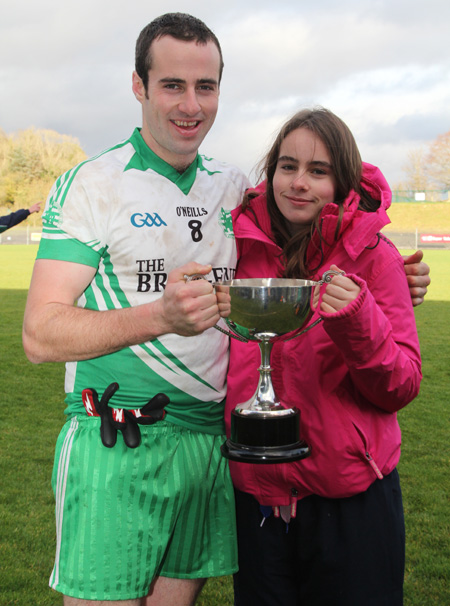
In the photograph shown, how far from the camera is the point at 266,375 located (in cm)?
186

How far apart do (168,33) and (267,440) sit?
128 centimetres

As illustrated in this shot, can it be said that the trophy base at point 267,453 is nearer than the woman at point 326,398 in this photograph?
Yes

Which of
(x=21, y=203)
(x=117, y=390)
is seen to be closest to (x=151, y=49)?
(x=117, y=390)

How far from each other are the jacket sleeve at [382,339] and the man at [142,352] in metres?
0.42

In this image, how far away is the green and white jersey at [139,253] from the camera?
2.00 m

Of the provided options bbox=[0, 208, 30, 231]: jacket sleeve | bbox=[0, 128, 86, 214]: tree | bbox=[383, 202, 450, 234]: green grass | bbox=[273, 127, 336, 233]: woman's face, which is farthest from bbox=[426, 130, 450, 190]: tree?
bbox=[273, 127, 336, 233]: woman's face

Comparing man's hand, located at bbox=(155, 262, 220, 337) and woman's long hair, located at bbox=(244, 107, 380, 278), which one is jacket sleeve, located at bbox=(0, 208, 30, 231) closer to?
woman's long hair, located at bbox=(244, 107, 380, 278)

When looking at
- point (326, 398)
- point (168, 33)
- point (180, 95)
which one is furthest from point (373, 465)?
point (168, 33)

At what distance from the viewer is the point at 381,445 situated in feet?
6.52

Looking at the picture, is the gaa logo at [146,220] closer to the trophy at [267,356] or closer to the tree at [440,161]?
the trophy at [267,356]

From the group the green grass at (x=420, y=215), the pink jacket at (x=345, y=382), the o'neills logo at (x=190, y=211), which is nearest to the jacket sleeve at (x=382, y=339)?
the pink jacket at (x=345, y=382)

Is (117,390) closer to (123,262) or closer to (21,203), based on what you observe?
(123,262)

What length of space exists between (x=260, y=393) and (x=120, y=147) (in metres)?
0.98

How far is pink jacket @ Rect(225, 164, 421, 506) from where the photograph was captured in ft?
6.15
